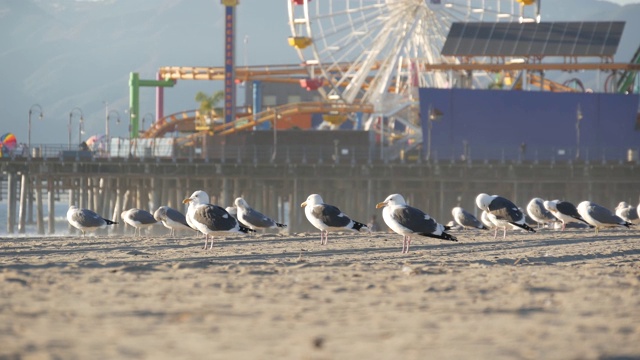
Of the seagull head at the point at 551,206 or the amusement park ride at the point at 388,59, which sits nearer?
the seagull head at the point at 551,206

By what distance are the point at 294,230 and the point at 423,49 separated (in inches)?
771

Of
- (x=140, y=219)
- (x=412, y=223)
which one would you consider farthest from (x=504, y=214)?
(x=140, y=219)

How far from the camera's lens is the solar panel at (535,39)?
64.8m

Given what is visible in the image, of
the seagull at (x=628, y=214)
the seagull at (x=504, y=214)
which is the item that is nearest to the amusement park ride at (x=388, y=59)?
the seagull at (x=628, y=214)

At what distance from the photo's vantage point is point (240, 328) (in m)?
9.04

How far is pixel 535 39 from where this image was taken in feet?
216

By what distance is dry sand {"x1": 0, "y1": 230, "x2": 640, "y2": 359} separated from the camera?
8.23 metres

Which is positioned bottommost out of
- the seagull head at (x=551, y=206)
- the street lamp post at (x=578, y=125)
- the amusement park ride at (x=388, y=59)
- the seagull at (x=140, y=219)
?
the seagull at (x=140, y=219)

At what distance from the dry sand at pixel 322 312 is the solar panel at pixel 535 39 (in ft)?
162

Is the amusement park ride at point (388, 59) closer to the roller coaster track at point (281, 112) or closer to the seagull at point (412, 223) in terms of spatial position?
the roller coaster track at point (281, 112)

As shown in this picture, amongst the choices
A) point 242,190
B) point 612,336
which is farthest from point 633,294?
point 242,190

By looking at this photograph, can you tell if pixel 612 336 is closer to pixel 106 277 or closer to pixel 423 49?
pixel 106 277

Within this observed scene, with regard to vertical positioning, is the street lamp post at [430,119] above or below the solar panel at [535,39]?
below

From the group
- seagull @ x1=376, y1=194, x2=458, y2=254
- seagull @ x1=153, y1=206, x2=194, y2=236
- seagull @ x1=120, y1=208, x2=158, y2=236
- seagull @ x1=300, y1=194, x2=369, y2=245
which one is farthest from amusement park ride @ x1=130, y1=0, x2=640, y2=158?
seagull @ x1=376, y1=194, x2=458, y2=254
